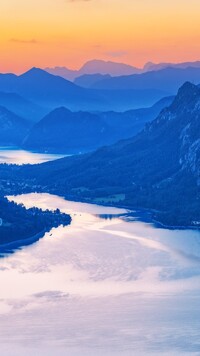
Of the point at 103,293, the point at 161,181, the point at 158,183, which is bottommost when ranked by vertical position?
the point at 103,293

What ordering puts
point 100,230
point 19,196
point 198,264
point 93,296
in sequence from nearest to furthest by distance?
point 93,296 < point 198,264 < point 100,230 < point 19,196

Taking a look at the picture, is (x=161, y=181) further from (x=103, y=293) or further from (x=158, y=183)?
(x=103, y=293)

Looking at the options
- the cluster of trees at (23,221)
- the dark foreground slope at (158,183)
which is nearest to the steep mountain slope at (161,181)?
the dark foreground slope at (158,183)

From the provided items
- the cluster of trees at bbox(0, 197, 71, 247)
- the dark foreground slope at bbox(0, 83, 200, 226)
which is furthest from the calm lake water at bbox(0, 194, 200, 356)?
the dark foreground slope at bbox(0, 83, 200, 226)

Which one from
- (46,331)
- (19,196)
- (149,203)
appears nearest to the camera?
(46,331)

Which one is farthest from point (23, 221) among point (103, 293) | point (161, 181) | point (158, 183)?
point (161, 181)

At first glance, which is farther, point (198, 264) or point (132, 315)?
point (198, 264)

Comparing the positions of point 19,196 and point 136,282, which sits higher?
point 19,196

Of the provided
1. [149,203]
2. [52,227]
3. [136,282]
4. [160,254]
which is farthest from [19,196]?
[136,282]

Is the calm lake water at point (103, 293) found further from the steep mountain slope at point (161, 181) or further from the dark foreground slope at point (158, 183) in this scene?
the dark foreground slope at point (158, 183)

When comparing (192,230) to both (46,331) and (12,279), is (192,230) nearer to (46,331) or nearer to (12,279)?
(12,279)
